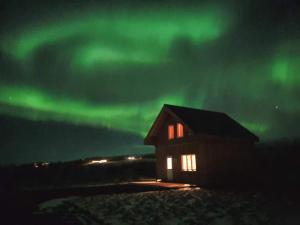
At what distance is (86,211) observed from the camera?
46.2 feet

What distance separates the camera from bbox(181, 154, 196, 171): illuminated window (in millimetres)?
25812

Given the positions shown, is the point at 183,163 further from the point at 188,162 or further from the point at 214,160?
the point at 214,160

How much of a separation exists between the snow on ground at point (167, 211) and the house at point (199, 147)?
8117 mm

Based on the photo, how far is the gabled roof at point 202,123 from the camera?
2535 cm

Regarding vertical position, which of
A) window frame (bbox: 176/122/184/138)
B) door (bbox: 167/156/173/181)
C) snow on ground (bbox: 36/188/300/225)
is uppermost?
window frame (bbox: 176/122/184/138)

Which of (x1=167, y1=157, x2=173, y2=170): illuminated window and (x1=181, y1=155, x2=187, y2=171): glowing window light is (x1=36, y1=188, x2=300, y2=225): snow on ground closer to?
(x1=181, y1=155, x2=187, y2=171): glowing window light

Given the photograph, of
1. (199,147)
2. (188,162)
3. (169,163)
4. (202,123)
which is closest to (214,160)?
(199,147)

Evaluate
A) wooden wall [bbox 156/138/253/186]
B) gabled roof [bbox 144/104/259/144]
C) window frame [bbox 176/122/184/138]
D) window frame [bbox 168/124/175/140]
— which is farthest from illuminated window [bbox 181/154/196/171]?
gabled roof [bbox 144/104/259/144]

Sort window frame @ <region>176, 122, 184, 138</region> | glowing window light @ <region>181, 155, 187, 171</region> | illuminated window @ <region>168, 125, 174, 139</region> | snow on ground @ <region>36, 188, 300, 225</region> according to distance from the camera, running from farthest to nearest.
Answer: illuminated window @ <region>168, 125, 174, 139</region> < window frame @ <region>176, 122, 184, 138</region> < glowing window light @ <region>181, 155, 187, 171</region> < snow on ground @ <region>36, 188, 300, 225</region>

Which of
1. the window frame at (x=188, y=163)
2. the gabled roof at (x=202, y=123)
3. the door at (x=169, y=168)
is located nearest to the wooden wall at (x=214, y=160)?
the window frame at (x=188, y=163)

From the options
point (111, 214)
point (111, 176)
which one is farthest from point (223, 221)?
point (111, 176)

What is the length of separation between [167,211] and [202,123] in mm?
14300

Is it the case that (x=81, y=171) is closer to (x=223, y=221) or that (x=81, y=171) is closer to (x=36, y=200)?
(x=36, y=200)

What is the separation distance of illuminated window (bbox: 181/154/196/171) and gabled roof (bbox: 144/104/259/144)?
8.14ft
